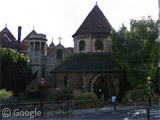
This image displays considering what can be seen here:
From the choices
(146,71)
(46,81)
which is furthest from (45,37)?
(146,71)

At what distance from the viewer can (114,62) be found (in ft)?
93.3

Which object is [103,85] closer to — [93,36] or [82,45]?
[82,45]

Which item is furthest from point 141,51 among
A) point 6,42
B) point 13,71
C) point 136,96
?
point 6,42

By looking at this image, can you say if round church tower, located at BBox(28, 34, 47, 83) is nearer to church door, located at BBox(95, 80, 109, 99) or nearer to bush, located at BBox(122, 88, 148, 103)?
church door, located at BBox(95, 80, 109, 99)

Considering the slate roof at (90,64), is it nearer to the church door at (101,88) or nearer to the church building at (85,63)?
the church building at (85,63)

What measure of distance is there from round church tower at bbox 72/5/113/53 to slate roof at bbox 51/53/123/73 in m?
1.20

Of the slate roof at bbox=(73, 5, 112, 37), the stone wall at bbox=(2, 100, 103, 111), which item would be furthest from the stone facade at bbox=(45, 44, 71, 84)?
the stone wall at bbox=(2, 100, 103, 111)

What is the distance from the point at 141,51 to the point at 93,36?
9633mm

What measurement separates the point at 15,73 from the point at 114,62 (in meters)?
13.9

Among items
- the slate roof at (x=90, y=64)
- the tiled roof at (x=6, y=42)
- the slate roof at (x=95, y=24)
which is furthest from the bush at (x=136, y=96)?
the tiled roof at (x=6, y=42)

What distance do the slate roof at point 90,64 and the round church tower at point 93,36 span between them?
1.20m

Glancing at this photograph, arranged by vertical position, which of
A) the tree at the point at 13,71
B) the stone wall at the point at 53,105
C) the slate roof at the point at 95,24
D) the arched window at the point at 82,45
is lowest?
the stone wall at the point at 53,105

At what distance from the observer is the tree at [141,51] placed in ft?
74.9

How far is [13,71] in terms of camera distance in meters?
29.9
